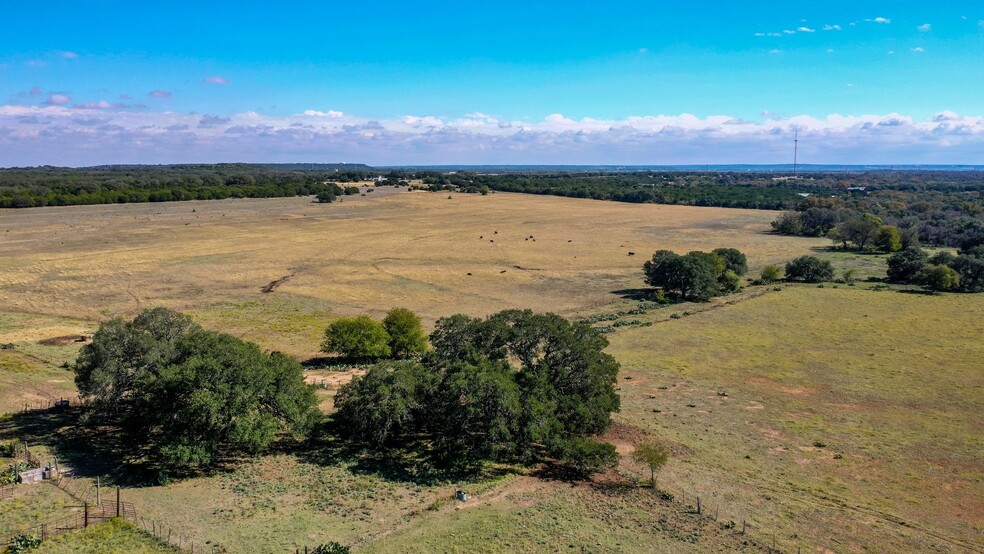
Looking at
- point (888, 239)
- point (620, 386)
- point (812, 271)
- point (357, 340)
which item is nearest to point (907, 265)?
point (812, 271)

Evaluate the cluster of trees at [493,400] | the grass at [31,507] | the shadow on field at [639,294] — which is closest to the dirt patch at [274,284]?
the shadow on field at [639,294]

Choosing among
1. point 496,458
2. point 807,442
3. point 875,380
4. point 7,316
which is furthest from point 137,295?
point 875,380

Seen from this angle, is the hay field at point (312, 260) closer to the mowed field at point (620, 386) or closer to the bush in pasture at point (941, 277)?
the mowed field at point (620, 386)

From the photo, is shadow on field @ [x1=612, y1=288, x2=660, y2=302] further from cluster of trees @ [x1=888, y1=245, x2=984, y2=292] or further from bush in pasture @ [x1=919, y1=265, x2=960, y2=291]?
cluster of trees @ [x1=888, y1=245, x2=984, y2=292]

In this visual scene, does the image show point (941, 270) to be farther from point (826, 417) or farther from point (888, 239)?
point (826, 417)

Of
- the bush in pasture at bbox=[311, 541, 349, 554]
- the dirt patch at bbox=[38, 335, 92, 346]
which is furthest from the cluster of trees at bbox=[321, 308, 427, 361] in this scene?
the bush in pasture at bbox=[311, 541, 349, 554]

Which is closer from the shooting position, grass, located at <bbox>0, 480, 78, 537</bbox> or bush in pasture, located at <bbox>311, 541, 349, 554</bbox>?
bush in pasture, located at <bbox>311, 541, 349, 554</bbox>
